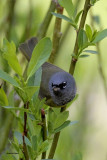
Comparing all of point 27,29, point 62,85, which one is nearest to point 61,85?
point 62,85

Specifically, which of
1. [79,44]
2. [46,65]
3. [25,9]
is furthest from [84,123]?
[79,44]

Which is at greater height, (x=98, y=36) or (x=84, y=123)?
(x=98, y=36)

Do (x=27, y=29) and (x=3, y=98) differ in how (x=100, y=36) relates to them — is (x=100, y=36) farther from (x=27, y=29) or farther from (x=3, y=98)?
(x=27, y=29)

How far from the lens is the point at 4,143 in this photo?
5.70 ft

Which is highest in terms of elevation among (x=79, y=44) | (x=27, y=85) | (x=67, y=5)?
(x=67, y=5)

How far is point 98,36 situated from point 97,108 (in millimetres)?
2665

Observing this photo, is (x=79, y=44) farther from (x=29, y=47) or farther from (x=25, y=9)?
(x=25, y=9)

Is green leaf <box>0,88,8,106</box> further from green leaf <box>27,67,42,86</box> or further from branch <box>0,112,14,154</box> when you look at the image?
branch <box>0,112,14,154</box>

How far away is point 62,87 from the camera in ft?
6.20

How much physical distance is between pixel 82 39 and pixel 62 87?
31.5 inches

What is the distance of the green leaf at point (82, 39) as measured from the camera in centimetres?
108

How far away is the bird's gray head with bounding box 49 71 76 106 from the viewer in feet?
5.98

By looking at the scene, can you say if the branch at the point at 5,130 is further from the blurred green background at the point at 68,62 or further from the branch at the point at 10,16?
the branch at the point at 10,16

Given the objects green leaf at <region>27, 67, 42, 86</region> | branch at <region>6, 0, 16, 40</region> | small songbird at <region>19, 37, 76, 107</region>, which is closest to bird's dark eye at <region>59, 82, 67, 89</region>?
small songbird at <region>19, 37, 76, 107</region>
